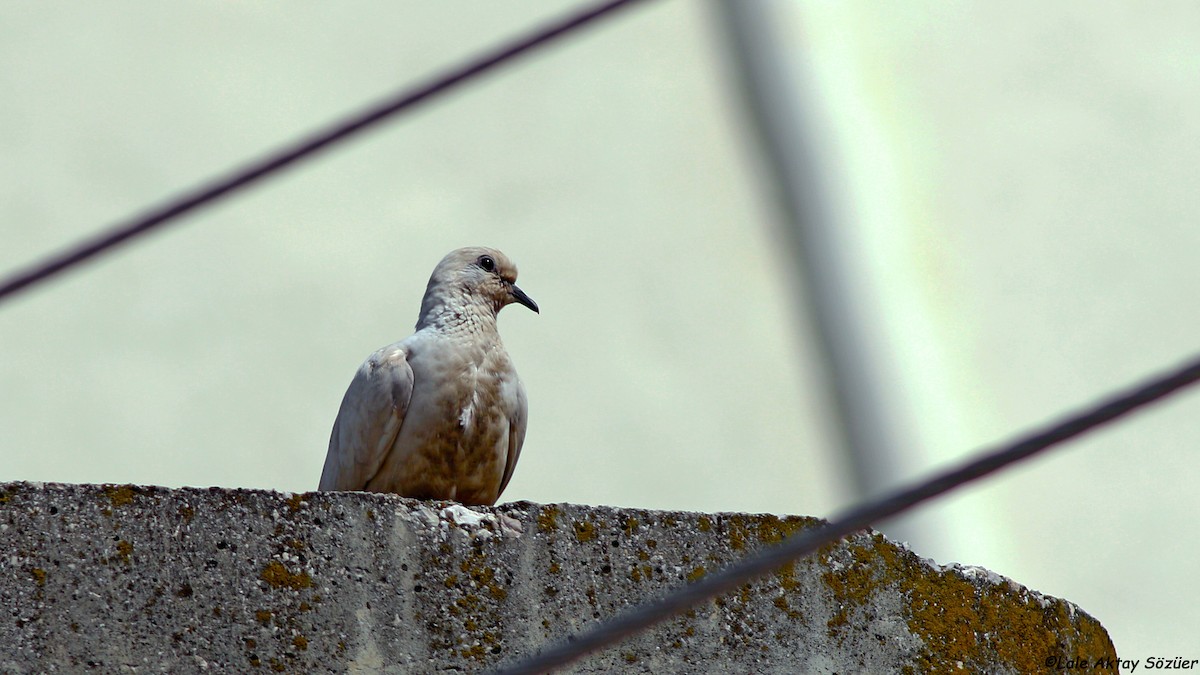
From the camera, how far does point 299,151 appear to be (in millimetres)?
2402

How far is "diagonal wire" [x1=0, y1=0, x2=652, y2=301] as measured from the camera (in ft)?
7.82

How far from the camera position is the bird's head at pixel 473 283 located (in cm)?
599

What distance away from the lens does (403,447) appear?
5.44m

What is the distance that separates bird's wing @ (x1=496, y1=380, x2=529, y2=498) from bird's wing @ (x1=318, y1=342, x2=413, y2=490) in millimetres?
387

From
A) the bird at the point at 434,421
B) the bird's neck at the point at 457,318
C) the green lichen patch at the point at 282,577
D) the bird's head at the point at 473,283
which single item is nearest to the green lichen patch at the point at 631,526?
the green lichen patch at the point at 282,577

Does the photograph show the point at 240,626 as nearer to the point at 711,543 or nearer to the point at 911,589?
the point at 711,543

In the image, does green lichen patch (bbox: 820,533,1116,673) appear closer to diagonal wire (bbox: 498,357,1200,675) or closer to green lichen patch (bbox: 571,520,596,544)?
green lichen patch (bbox: 571,520,596,544)

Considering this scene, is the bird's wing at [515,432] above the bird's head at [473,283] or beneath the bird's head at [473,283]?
beneath

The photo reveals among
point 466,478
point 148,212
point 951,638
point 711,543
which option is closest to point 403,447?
point 466,478

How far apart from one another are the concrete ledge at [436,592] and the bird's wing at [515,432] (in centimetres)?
153

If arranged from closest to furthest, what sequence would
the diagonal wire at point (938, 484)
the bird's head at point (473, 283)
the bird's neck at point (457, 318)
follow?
the diagonal wire at point (938, 484)
the bird's neck at point (457, 318)
the bird's head at point (473, 283)

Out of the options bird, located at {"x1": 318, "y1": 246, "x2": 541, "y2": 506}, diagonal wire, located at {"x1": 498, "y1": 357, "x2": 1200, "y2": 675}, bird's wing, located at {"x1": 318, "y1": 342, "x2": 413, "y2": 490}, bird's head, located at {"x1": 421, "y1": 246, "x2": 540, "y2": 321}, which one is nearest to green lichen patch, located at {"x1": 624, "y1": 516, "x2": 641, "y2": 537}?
bird, located at {"x1": 318, "y1": 246, "x2": 541, "y2": 506}

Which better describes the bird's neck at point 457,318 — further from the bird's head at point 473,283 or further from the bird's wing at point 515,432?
the bird's wing at point 515,432

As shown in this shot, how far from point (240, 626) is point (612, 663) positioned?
865mm
